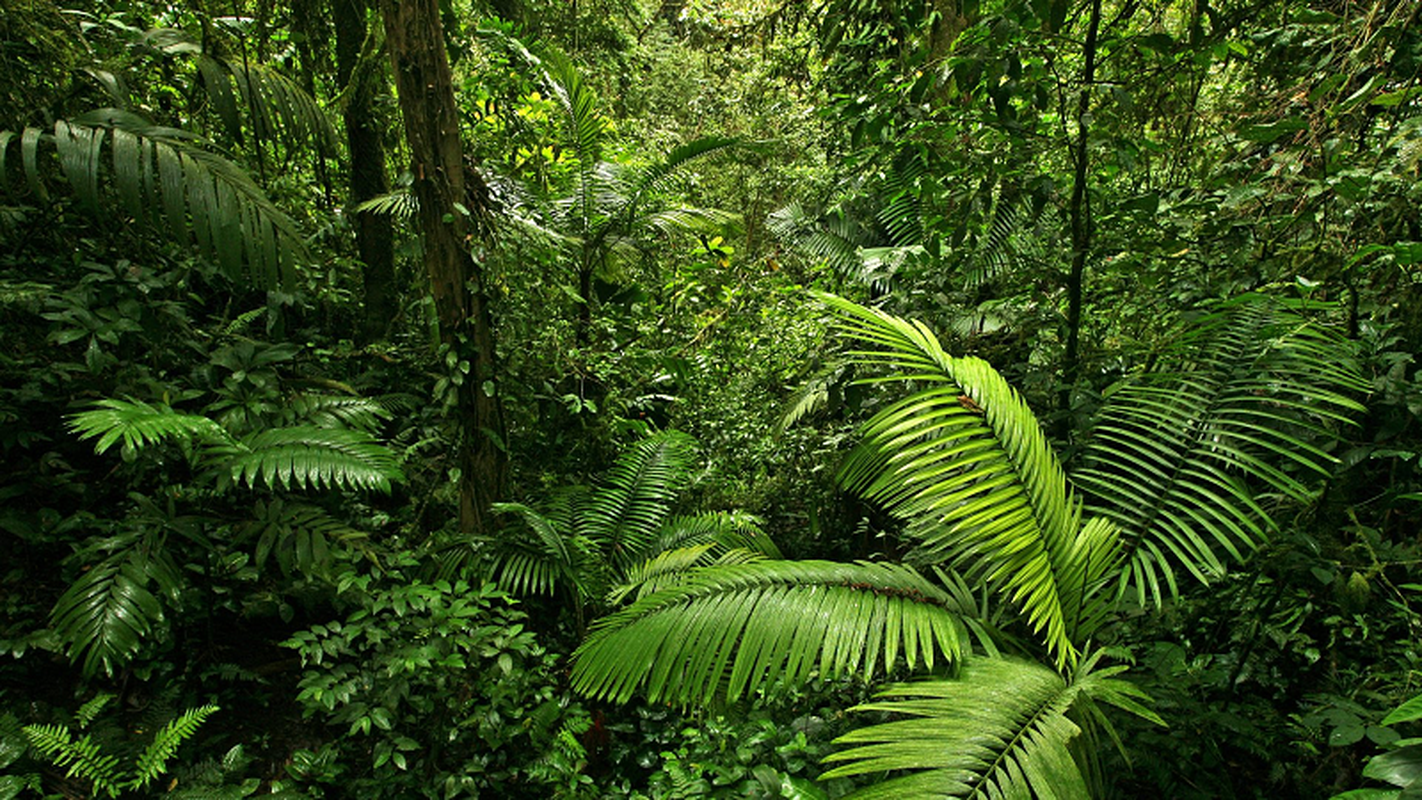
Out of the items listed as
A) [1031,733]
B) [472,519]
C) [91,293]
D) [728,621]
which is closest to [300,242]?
[91,293]

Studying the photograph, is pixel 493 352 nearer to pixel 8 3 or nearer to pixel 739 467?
pixel 739 467

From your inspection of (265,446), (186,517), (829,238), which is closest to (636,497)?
(265,446)

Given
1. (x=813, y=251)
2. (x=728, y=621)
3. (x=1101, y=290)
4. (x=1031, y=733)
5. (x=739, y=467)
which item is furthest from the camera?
(x=813, y=251)

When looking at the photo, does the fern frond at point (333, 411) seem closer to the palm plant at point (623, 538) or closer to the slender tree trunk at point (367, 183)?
the palm plant at point (623, 538)

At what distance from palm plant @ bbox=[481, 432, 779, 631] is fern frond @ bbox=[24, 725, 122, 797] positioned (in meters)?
1.14

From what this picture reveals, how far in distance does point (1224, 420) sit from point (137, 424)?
291cm

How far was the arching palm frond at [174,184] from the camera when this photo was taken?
6.68ft

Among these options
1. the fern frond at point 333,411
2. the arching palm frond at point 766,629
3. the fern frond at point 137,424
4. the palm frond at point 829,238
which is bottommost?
the arching palm frond at point 766,629

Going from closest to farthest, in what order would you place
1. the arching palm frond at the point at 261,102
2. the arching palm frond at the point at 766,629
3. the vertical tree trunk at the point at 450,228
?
the arching palm frond at the point at 766,629 < the vertical tree trunk at the point at 450,228 < the arching palm frond at the point at 261,102

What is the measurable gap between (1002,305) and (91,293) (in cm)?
331

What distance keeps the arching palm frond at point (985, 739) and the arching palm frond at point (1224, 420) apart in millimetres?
553

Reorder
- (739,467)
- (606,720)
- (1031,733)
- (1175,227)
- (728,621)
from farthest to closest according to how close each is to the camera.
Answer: (739,467) < (606,720) < (1175,227) < (728,621) < (1031,733)

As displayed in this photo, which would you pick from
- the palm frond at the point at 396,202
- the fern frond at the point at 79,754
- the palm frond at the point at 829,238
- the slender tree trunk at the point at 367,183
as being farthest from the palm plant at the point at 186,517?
the palm frond at the point at 829,238

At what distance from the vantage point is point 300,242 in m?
2.37
